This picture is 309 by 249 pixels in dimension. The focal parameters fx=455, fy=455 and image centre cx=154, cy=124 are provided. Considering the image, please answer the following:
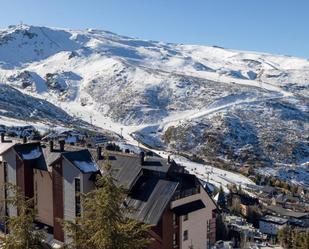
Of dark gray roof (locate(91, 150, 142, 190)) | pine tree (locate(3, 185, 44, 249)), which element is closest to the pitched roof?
dark gray roof (locate(91, 150, 142, 190))

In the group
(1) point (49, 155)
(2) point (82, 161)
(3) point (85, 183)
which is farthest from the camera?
(1) point (49, 155)

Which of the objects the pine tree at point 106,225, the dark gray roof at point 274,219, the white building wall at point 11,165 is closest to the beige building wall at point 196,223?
the white building wall at point 11,165

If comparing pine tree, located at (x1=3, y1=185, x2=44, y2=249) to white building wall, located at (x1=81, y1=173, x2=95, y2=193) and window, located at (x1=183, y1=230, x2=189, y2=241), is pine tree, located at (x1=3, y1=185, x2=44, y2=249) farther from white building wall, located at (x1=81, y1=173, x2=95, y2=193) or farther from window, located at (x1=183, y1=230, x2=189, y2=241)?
window, located at (x1=183, y1=230, x2=189, y2=241)

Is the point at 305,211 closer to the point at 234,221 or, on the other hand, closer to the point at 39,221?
the point at 234,221

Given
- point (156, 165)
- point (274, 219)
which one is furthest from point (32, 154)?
point (274, 219)

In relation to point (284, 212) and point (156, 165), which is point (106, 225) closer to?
point (156, 165)

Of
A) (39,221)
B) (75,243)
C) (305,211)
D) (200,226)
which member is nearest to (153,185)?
(200,226)

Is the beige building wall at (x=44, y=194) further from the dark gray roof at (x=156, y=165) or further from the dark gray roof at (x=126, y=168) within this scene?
the dark gray roof at (x=156, y=165)

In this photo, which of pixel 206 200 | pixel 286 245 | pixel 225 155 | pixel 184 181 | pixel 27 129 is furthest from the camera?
pixel 225 155
